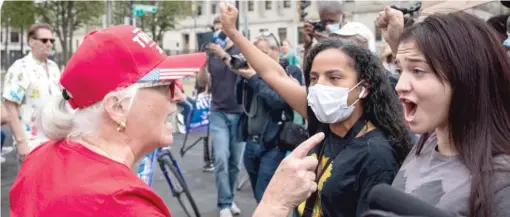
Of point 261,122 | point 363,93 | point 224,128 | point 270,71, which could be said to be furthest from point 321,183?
point 224,128

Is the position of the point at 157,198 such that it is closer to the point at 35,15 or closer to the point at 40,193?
the point at 40,193

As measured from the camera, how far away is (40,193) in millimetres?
1731

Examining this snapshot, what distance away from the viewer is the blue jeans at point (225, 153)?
20.1ft

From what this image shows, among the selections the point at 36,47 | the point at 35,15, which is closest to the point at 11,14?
the point at 35,15

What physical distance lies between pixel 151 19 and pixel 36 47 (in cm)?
3910

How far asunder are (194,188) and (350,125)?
5.20m

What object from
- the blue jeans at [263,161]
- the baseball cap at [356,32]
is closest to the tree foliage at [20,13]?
the blue jeans at [263,161]

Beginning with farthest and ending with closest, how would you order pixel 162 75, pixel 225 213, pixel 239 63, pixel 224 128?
pixel 224 128 < pixel 225 213 < pixel 239 63 < pixel 162 75

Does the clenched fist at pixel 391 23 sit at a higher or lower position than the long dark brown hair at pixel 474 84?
higher

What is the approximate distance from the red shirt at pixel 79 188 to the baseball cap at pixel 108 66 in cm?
17

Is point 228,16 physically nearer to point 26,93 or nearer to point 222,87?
point 26,93

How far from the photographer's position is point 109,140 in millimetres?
1914

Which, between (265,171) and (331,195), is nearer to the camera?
(331,195)

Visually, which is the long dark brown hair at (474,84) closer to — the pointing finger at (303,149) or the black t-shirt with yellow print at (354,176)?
the pointing finger at (303,149)
